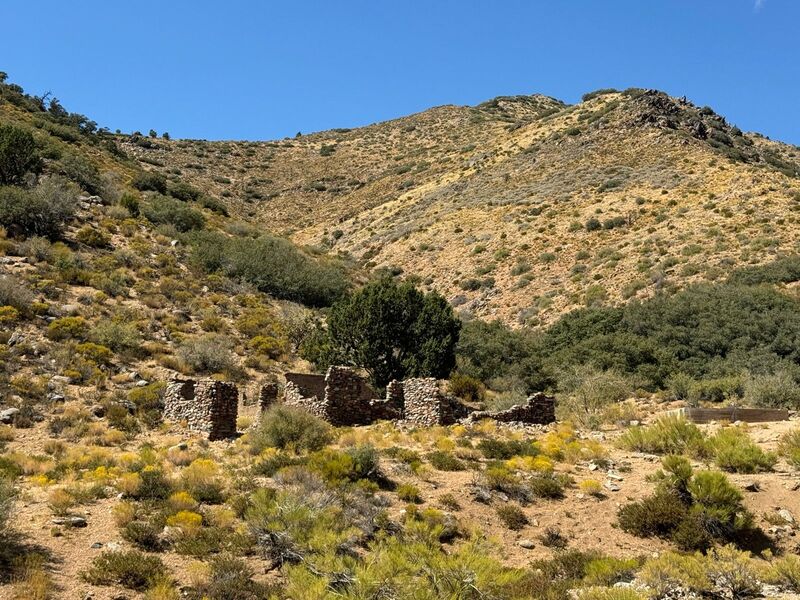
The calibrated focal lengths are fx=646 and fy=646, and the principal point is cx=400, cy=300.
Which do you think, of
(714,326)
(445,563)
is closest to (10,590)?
(445,563)

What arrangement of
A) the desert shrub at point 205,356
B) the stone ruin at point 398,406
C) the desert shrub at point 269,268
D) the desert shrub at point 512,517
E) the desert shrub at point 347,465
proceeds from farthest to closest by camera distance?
the desert shrub at point 269,268
the desert shrub at point 205,356
the stone ruin at point 398,406
the desert shrub at point 347,465
the desert shrub at point 512,517

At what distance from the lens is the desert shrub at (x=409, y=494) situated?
34.8 feet

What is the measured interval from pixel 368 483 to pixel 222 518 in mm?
2462

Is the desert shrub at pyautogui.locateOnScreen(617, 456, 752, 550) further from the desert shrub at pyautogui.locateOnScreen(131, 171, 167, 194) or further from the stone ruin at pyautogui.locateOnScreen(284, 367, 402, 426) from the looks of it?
the desert shrub at pyautogui.locateOnScreen(131, 171, 167, 194)

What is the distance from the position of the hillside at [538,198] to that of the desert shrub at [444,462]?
2278cm

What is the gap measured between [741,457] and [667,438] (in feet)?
6.28

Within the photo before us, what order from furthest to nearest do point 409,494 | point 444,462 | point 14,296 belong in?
point 14,296 < point 444,462 < point 409,494

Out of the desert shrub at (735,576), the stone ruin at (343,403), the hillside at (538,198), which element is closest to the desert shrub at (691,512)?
the desert shrub at (735,576)

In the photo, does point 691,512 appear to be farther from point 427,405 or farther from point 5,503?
point 5,503

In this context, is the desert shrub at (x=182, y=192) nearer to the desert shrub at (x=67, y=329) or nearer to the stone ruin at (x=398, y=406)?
the desert shrub at (x=67, y=329)

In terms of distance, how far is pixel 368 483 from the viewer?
10703 millimetres

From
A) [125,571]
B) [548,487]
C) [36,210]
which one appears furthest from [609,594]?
[36,210]

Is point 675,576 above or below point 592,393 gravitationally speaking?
below

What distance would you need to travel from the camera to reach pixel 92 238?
3106 cm
